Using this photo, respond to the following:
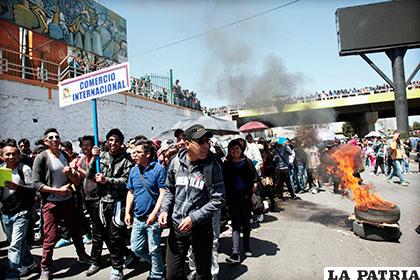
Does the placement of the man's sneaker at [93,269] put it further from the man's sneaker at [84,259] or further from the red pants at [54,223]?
the red pants at [54,223]

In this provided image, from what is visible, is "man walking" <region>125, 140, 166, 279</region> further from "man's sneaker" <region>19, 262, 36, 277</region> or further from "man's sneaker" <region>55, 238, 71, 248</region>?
"man's sneaker" <region>55, 238, 71, 248</region>

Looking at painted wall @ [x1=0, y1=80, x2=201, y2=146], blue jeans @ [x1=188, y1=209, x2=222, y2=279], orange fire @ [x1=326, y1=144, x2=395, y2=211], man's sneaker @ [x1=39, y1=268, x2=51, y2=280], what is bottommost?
man's sneaker @ [x1=39, y1=268, x2=51, y2=280]

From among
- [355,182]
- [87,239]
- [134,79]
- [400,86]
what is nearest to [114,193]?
[87,239]

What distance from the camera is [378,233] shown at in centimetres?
428

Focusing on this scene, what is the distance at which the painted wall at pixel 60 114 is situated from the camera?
29.1ft

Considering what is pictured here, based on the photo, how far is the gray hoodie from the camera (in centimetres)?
256

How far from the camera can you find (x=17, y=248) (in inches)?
136

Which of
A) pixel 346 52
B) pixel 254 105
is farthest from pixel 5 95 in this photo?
pixel 346 52

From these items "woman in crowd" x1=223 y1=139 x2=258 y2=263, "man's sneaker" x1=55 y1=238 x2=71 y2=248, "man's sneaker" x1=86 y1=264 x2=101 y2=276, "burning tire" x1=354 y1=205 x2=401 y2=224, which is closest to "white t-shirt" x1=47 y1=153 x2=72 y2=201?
"man's sneaker" x1=86 y1=264 x2=101 y2=276

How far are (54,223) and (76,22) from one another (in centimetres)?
1656

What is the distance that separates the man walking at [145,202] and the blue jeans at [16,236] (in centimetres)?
142

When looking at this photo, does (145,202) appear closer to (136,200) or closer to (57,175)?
(136,200)

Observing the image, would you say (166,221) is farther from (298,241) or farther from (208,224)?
(298,241)

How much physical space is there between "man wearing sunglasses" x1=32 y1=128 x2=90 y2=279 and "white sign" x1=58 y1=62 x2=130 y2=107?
1.89 ft
